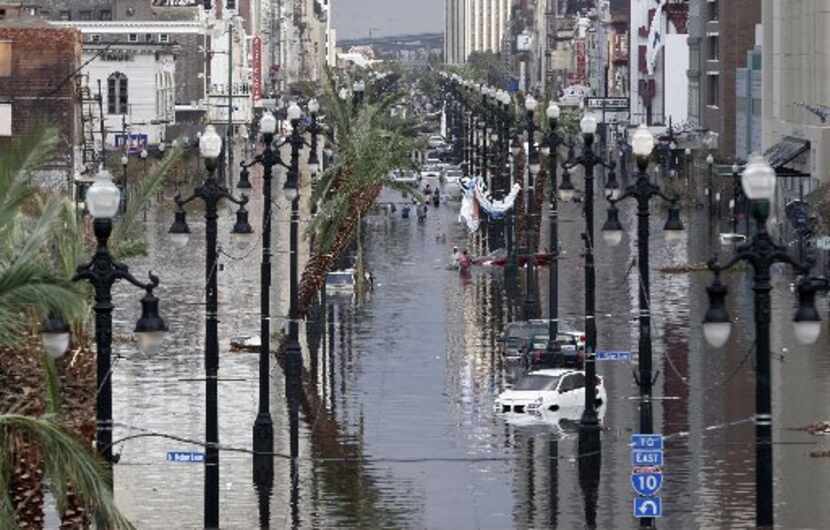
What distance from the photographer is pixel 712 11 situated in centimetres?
14712

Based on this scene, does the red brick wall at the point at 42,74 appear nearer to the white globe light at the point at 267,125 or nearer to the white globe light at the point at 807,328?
the white globe light at the point at 267,125

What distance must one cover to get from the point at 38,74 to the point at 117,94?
214 feet

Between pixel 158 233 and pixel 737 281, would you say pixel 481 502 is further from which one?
pixel 158 233

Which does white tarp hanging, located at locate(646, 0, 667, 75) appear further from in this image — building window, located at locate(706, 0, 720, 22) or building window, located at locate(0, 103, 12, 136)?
building window, located at locate(0, 103, 12, 136)

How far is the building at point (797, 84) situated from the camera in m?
91.6

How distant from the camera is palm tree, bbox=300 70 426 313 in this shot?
A: 216ft

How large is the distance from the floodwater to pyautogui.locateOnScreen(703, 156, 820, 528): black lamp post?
1025 cm

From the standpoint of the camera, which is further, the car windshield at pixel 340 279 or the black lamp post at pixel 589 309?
the car windshield at pixel 340 279

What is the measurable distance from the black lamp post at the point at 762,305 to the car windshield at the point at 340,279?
2017 inches

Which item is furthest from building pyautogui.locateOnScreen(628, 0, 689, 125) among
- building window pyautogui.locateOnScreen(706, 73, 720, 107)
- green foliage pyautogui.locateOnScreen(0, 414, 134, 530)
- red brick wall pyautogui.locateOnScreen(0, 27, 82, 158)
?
green foliage pyautogui.locateOnScreen(0, 414, 134, 530)

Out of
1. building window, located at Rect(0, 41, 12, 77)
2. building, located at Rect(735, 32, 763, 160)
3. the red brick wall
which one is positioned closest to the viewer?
the red brick wall

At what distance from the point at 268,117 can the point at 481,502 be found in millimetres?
9947

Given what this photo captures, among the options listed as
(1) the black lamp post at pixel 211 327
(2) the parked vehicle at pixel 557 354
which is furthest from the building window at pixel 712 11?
(1) the black lamp post at pixel 211 327

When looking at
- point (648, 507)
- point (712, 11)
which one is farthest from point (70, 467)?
point (712, 11)
